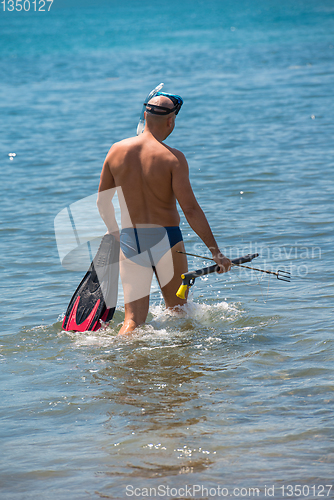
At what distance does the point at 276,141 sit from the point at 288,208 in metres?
4.90

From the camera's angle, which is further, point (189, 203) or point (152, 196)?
point (152, 196)

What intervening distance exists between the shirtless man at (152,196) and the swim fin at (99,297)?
41 centimetres

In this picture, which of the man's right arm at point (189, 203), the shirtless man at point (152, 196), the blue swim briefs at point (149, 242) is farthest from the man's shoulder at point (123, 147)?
the blue swim briefs at point (149, 242)

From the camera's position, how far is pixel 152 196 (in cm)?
463

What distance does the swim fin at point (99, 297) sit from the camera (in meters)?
5.25

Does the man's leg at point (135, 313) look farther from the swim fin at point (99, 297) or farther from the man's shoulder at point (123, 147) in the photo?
the man's shoulder at point (123, 147)

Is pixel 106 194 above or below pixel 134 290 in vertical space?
above

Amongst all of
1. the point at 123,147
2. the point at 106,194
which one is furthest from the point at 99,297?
the point at 123,147

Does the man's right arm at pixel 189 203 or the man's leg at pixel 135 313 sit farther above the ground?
the man's right arm at pixel 189 203

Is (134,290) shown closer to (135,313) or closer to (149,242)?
(135,313)

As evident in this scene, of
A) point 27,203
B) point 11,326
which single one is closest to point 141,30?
point 27,203

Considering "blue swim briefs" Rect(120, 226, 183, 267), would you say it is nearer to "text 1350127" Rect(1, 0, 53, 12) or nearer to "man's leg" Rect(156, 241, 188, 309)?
"man's leg" Rect(156, 241, 188, 309)

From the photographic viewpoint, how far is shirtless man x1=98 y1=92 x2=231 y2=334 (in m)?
4.46

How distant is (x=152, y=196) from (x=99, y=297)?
1175 millimetres
